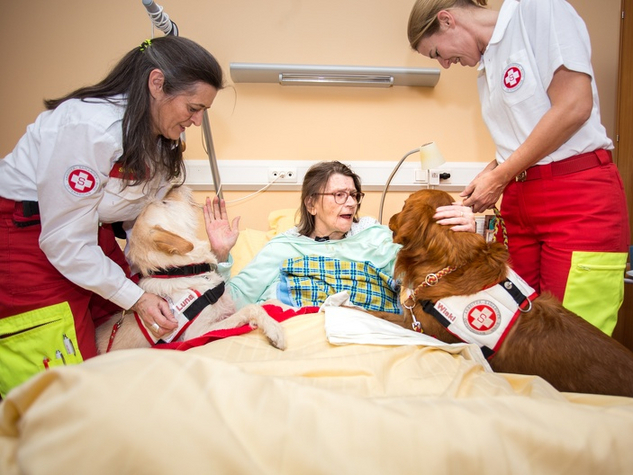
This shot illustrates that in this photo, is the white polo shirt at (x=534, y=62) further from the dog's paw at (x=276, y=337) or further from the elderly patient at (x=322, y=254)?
the dog's paw at (x=276, y=337)

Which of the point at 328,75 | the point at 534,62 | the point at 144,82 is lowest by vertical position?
the point at 144,82

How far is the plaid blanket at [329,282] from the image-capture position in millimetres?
2105

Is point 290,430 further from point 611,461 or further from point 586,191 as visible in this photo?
point 586,191

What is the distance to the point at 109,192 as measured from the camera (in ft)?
5.21

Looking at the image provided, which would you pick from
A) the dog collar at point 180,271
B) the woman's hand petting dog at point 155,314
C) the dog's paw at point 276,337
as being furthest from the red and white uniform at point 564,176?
the woman's hand petting dog at point 155,314

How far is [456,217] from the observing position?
1.79 m

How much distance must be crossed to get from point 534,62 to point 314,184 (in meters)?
1.30

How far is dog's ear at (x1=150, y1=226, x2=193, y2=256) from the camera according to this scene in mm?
1625

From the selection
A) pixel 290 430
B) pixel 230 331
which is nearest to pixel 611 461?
pixel 290 430

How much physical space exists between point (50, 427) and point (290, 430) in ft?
1.18

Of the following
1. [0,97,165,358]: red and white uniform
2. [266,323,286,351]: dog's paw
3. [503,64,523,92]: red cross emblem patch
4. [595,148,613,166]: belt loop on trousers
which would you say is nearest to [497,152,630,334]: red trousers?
[595,148,613,166]: belt loop on trousers

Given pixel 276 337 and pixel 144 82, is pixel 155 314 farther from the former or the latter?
pixel 144 82

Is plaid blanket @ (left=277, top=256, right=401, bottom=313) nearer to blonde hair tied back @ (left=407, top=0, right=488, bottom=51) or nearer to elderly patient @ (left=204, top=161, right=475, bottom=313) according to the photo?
elderly patient @ (left=204, top=161, right=475, bottom=313)

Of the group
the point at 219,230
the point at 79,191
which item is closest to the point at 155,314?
the point at 79,191
